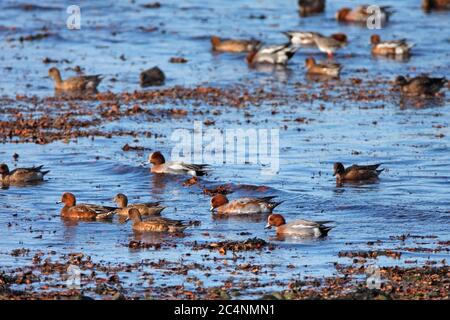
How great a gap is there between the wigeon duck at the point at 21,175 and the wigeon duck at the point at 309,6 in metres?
19.9

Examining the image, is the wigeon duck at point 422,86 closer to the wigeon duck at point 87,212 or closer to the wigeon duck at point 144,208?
the wigeon duck at point 144,208

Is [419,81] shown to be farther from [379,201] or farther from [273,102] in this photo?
[379,201]

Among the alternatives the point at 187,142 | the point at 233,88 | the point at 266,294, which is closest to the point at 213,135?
the point at 187,142

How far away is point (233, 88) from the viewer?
1048 inches

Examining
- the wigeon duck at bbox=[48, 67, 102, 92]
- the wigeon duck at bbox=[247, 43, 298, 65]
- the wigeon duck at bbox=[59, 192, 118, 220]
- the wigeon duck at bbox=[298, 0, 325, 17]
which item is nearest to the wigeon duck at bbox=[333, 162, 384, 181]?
the wigeon duck at bbox=[59, 192, 118, 220]

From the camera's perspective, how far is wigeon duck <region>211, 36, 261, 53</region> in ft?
104

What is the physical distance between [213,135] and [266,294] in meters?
10.2

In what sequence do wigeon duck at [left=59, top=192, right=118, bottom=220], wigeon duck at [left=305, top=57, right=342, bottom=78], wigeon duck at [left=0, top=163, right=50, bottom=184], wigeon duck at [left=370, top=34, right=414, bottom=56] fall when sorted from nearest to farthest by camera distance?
wigeon duck at [left=59, top=192, right=118, bottom=220] → wigeon duck at [left=0, top=163, right=50, bottom=184] → wigeon duck at [left=305, top=57, right=342, bottom=78] → wigeon duck at [left=370, top=34, right=414, bottom=56]

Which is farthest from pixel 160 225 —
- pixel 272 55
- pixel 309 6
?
pixel 309 6

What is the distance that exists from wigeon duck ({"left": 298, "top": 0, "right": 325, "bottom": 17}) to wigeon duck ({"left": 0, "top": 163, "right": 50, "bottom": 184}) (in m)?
19.9

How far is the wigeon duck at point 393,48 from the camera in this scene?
1211 inches

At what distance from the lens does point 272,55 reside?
30.0m

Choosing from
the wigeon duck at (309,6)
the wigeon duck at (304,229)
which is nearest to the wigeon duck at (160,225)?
Answer: the wigeon duck at (304,229)

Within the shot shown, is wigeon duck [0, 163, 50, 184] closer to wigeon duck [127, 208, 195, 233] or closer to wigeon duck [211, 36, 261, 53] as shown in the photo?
wigeon duck [127, 208, 195, 233]
